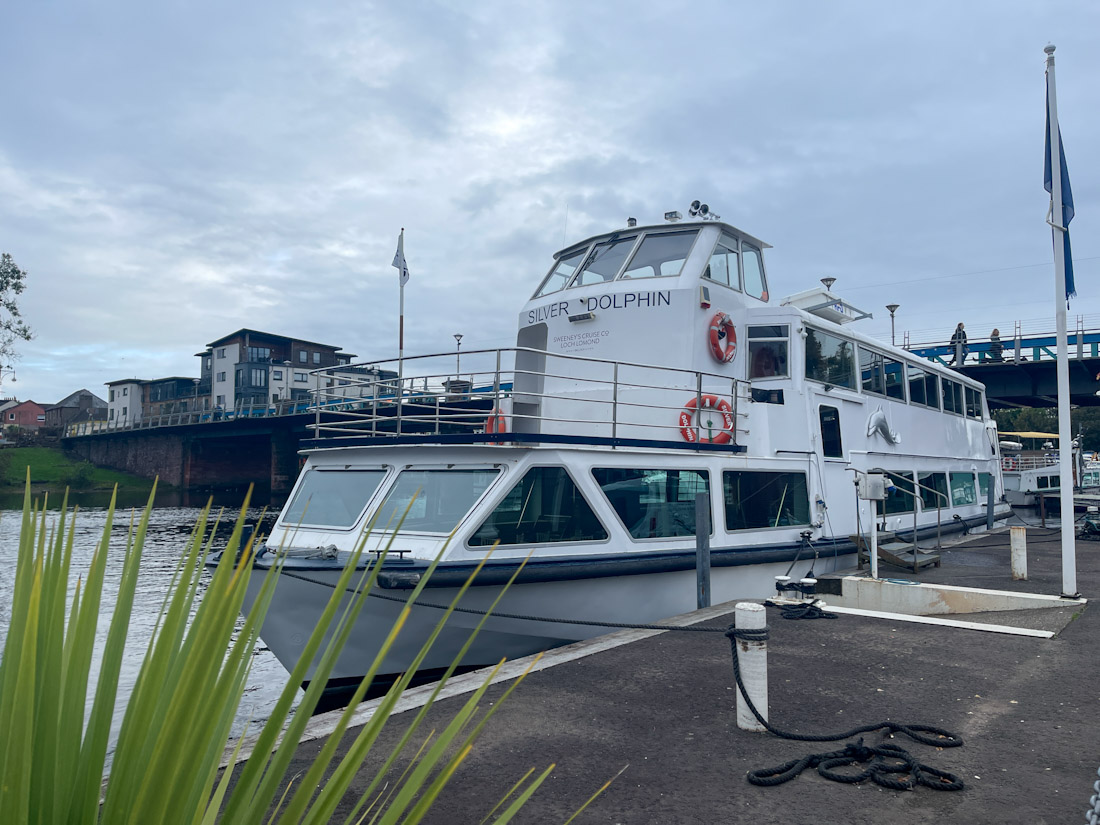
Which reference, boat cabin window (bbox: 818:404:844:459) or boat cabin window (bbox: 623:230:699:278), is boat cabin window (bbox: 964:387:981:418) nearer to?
boat cabin window (bbox: 818:404:844:459)

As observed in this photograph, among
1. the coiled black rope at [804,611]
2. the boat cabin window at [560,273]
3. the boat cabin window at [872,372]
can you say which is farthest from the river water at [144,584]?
the boat cabin window at [872,372]

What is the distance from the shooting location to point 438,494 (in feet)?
24.8

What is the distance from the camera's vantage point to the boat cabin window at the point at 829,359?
10.3 meters

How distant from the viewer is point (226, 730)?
5.08ft

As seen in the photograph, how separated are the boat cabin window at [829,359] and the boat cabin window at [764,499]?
1451mm

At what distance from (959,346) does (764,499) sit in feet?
71.5

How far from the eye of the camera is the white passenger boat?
7.11 metres

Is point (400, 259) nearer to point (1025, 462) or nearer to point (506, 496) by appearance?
point (506, 496)

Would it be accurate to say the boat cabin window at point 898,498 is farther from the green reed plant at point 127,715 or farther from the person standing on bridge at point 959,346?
the person standing on bridge at point 959,346

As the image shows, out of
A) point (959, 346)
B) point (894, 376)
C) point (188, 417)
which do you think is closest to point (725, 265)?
point (894, 376)

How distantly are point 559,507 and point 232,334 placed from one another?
249 feet

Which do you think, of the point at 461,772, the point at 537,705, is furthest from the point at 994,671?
the point at 461,772

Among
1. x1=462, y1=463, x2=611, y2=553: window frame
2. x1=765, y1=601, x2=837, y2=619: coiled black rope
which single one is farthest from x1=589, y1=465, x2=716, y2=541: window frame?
x1=765, y1=601, x2=837, y2=619: coiled black rope

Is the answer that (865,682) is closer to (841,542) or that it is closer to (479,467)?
(479,467)
